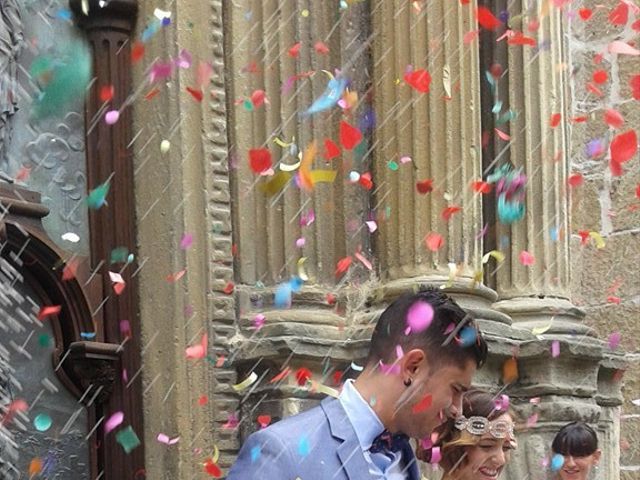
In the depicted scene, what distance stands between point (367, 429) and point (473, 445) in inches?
42.2

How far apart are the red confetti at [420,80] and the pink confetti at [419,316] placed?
2.69 meters

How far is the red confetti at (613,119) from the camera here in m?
8.65

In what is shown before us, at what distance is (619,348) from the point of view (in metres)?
8.45

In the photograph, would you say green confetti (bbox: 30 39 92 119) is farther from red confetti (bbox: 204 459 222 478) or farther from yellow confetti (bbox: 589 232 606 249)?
yellow confetti (bbox: 589 232 606 249)

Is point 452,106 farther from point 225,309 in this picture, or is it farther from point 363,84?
point 225,309

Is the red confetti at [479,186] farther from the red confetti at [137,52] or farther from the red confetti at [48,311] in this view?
the red confetti at [48,311]

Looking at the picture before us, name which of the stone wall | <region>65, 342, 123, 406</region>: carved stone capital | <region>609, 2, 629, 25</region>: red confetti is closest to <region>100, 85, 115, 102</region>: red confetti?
<region>65, 342, 123, 406</region>: carved stone capital

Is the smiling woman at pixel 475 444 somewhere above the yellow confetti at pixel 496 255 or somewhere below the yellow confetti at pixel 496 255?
below

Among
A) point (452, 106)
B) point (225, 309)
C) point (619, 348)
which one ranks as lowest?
point (619, 348)

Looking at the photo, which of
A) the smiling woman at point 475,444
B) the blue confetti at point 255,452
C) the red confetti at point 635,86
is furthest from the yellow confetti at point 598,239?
the blue confetti at point 255,452

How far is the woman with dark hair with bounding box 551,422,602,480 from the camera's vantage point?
6.77m

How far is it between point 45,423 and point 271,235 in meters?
1.04

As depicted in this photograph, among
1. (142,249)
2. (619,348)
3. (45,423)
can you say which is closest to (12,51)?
(142,249)

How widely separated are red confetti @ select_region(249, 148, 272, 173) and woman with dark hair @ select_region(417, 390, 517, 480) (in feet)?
5.99
